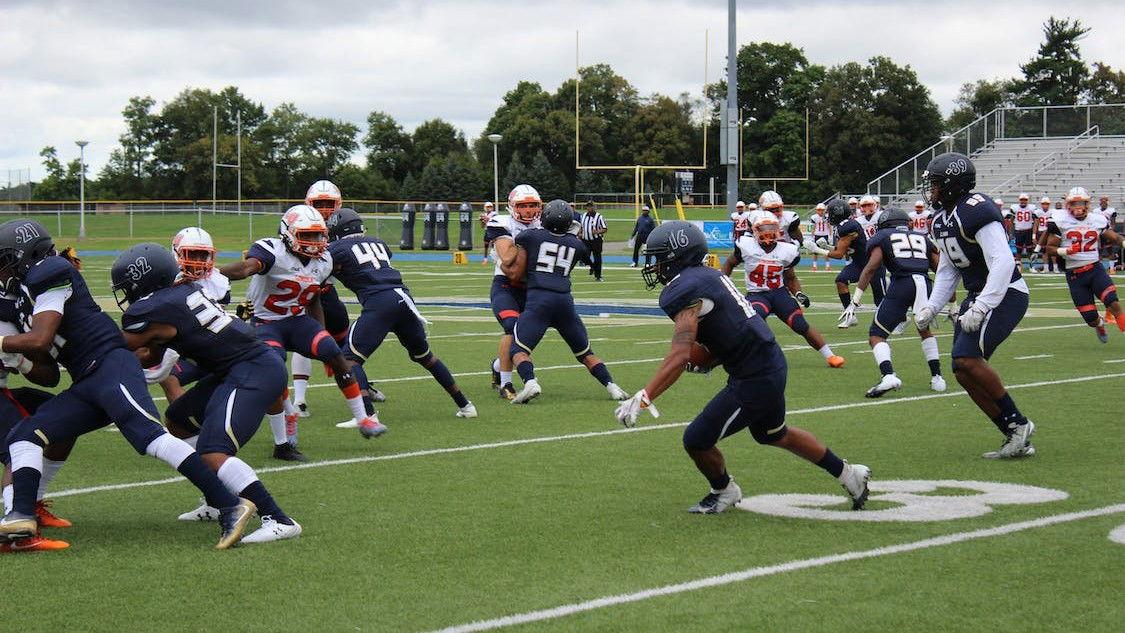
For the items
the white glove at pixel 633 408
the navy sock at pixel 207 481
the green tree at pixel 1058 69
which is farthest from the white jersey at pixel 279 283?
the green tree at pixel 1058 69

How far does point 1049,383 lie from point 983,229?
14.1 ft

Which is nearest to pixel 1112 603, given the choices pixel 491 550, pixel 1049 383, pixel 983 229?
pixel 491 550

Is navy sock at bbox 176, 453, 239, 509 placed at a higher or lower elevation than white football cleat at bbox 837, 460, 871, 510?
higher

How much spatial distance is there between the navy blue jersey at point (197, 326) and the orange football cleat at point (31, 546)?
107 centimetres

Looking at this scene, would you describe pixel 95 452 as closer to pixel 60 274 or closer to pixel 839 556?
pixel 60 274

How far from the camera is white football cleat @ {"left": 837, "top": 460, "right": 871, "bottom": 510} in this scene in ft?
22.6

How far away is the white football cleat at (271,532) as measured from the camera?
6.39m

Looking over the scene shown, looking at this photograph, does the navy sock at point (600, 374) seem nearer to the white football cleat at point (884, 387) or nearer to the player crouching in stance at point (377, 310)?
the player crouching in stance at point (377, 310)

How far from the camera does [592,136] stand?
66.4 metres

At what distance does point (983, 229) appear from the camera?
28.0 feet

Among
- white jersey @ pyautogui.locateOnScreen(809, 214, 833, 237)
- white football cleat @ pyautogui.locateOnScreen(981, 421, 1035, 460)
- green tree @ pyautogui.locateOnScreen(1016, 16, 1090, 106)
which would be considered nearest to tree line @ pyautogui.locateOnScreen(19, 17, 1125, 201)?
green tree @ pyautogui.locateOnScreen(1016, 16, 1090, 106)

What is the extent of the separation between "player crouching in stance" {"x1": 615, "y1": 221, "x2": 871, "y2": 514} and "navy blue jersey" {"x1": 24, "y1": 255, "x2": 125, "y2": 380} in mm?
2616

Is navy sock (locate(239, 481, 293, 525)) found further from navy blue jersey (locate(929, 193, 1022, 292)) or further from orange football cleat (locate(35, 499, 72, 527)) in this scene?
navy blue jersey (locate(929, 193, 1022, 292))

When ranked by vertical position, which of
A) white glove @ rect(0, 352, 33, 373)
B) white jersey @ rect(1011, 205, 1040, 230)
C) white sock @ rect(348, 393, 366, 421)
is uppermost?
white jersey @ rect(1011, 205, 1040, 230)
